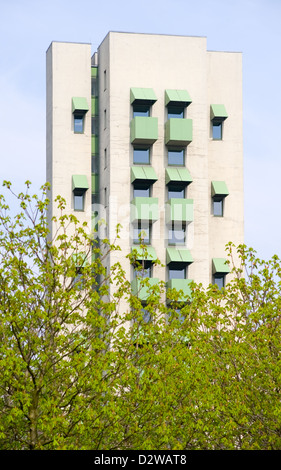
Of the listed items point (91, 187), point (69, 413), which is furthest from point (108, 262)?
point (69, 413)

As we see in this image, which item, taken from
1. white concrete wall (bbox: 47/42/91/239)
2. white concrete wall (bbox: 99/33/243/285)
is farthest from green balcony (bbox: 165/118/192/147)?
white concrete wall (bbox: 47/42/91/239)

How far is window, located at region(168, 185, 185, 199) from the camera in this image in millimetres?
69938

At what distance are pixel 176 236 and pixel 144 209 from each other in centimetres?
308

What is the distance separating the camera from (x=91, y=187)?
70.4 metres

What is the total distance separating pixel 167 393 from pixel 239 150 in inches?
1748

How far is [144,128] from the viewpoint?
224 feet

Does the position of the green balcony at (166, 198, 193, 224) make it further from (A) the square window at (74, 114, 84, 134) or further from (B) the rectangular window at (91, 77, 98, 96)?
(B) the rectangular window at (91, 77, 98, 96)

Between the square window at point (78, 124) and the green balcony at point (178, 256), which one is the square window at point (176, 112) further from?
the green balcony at point (178, 256)

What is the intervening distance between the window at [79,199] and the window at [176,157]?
6.13 m

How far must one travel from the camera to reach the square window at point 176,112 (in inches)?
2768

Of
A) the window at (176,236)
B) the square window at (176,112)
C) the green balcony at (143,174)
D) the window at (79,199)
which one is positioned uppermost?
the square window at (176,112)

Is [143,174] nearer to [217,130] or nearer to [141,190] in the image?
[141,190]

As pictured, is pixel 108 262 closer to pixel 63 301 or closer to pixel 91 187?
pixel 91 187

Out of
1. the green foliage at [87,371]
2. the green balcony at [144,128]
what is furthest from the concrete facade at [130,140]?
the green foliage at [87,371]
